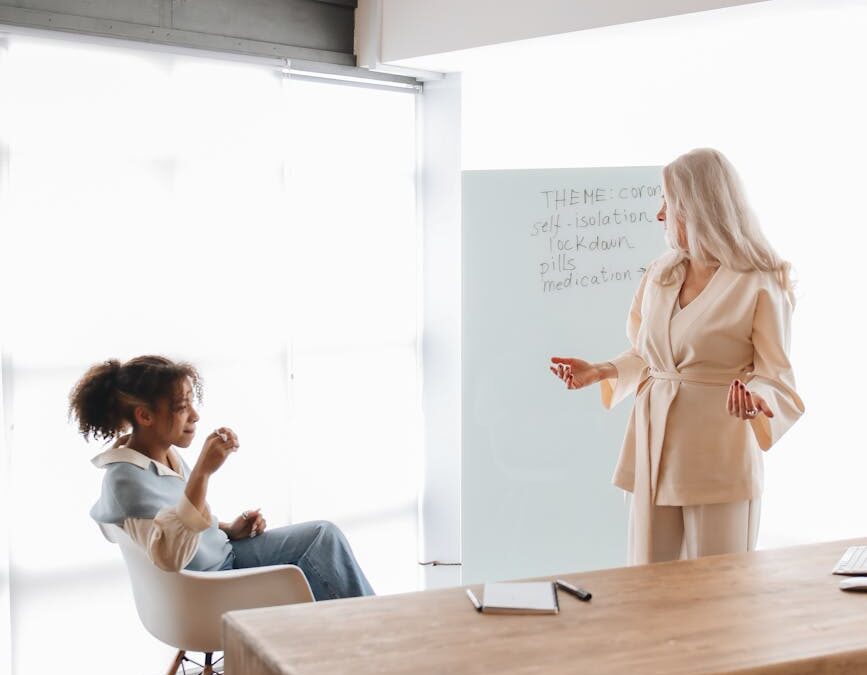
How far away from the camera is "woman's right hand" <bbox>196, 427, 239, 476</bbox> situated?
9.13 ft

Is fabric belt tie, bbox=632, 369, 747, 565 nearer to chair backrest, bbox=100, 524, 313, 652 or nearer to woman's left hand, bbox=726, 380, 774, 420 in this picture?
woman's left hand, bbox=726, 380, 774, 420

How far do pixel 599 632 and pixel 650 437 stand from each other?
46.5 inches

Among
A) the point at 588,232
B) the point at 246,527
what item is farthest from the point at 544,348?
the point at 246,527

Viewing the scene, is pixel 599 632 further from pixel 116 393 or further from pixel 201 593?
pixel 116 393

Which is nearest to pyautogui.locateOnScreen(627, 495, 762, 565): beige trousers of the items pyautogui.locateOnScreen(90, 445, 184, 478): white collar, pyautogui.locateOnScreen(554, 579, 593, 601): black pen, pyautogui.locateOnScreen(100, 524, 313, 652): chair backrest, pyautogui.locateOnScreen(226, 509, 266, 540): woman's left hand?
pyautogui.locateOnScreen(554, 579, 593, 601): black pen

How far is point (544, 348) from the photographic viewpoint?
3957mm

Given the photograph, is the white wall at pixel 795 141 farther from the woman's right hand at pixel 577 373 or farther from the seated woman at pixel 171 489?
the seated woman at pixel 171 489

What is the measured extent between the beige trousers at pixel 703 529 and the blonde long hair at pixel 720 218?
1.96 ft

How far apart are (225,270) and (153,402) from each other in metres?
1.02

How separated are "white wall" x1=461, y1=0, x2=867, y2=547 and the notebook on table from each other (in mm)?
1915

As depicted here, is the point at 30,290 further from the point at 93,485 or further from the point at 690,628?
the point at 690,628

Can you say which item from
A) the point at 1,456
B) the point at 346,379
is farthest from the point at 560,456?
the point at 1,456

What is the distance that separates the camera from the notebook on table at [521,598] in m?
1.86

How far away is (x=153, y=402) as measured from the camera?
295cm
